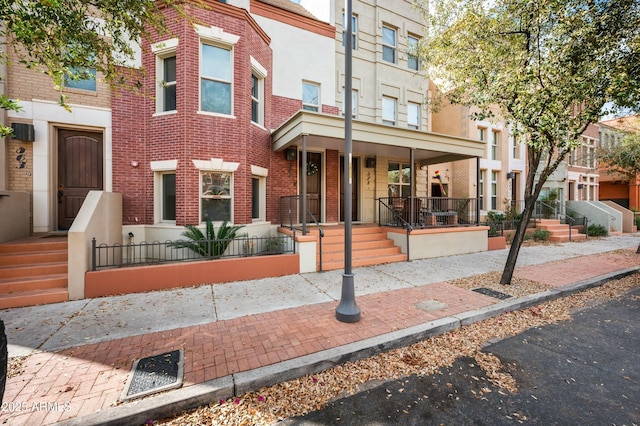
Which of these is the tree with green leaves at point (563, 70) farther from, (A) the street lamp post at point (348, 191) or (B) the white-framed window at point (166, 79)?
(B) the white-framed window at point (166, 79)

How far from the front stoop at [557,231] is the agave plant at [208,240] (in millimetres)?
14733

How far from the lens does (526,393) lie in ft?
9.11

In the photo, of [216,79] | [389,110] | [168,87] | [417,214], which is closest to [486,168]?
[389,110]

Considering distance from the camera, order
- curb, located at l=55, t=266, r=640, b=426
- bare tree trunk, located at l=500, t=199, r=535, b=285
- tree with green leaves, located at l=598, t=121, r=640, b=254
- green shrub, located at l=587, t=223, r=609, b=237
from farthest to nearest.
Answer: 1. green shrub, located at l=587, t=223, r=609, b=237
2. tree with green leaves, located at l=598, t=121, r=640, b=254
3. bare tree trunk, located at l=500, t=199, r=535, b=285
4. curb, located at l=55, t=266, r=640, b=426

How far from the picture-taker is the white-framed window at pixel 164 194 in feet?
24.2

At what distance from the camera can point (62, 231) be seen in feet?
22.9

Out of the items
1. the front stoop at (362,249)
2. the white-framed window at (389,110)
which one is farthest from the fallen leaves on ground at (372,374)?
the white-framed window at (389,110)

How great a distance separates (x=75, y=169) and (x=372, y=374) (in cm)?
890

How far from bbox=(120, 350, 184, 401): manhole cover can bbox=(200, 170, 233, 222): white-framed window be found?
183 inches

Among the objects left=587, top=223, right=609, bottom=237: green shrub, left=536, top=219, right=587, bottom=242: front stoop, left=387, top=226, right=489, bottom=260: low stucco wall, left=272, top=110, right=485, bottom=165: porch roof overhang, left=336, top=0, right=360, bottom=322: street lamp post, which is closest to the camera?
left=336, top=0, right=360, bottom=322: street lamp post

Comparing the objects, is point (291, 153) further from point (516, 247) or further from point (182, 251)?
point (516, 247)

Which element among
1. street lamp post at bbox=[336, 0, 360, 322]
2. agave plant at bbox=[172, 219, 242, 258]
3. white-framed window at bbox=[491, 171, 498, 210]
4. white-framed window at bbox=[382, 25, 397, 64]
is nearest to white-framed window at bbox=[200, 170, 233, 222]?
agave plant at bbox=[172, 219, 242, 258]

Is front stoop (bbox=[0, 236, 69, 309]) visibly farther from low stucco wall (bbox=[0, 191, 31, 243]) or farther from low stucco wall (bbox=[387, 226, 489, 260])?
low stucco wall (bbox=[387, 226, 489, 260])

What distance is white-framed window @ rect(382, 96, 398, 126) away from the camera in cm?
1202
